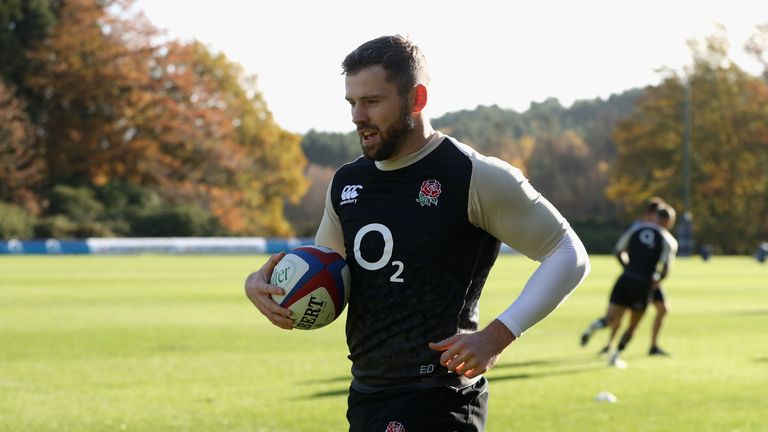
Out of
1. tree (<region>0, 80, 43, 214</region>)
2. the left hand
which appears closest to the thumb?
the left hand

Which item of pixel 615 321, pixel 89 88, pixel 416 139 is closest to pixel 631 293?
pixel 615 321

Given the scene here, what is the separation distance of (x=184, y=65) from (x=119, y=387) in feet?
219

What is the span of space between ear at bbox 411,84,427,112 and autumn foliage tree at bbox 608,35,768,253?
7666 centimetres

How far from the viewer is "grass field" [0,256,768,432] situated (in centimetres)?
1095

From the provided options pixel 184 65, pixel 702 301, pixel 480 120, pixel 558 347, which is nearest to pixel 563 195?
pixel 184 65

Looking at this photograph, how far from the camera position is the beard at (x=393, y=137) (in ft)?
16.3

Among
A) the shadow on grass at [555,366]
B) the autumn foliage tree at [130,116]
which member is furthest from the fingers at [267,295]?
the autumn foliage tree at [130,116]

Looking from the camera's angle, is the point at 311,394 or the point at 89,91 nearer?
the point at 311,394

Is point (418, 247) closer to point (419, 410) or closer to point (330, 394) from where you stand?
point (419, 410)

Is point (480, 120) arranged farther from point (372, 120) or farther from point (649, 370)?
point (372, 120)

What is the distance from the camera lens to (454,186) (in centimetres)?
508

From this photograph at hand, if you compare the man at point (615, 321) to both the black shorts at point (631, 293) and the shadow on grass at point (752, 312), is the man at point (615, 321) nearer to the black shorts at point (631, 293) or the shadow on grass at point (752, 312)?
the black shorts at point (631, 293)

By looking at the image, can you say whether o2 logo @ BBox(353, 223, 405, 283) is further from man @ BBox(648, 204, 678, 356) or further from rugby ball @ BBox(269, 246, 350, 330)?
man @ BBox(648, 204, 678, 356)

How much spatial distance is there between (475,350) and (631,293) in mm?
12619
